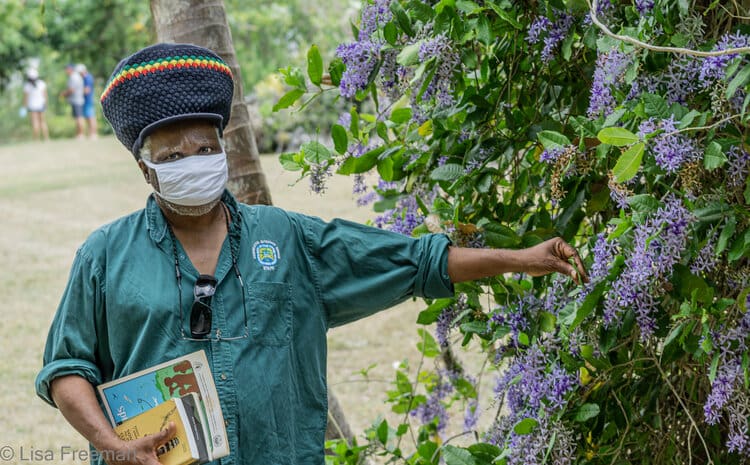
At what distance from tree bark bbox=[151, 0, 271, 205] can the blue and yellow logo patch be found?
957mm

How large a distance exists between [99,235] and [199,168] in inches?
11.3

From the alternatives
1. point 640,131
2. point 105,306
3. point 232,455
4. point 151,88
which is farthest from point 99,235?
point 640,131

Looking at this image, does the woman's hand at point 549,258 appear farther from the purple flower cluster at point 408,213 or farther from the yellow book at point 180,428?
the yellow book at point 180,428

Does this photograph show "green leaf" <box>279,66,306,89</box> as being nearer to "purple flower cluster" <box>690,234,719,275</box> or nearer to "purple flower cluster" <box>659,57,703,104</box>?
"purple flower cluster" <box>659,57,703,104</box>

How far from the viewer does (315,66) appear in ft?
8.63

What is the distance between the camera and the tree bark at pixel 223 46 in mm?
3299

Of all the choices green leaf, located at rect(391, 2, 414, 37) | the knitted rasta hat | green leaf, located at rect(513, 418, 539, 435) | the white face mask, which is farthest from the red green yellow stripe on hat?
green leaf, located at rect(513, 418, 539, 435)

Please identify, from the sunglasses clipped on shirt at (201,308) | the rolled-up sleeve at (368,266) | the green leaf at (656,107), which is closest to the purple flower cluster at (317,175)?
the rolled-up sleeve at (368,266)

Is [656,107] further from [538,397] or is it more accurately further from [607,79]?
Result: [538,397]

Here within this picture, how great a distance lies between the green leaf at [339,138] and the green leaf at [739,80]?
1092 millimetres

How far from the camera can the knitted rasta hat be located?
223 cm

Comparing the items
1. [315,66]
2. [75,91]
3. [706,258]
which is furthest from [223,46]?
[75,91]

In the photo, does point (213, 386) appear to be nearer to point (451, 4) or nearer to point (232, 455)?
point (232, 455)

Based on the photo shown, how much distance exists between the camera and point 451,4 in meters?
A: 2.33
